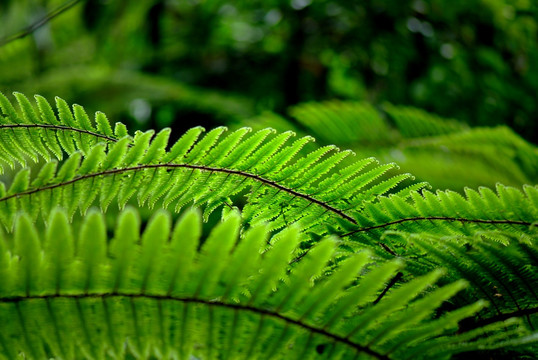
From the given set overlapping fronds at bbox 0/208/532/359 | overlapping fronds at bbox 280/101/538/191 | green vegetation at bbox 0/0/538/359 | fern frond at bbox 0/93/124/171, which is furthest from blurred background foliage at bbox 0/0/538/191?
overlapping fronds at bbox 0/208/532/359

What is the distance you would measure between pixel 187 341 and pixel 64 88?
2.28m

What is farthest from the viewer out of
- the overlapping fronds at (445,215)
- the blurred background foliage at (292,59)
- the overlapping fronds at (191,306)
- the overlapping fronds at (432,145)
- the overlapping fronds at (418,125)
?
the blurred background foliage at (292,59)

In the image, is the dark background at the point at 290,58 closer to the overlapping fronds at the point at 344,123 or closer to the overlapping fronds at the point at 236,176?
the overlapping fronds at the point at 344,123

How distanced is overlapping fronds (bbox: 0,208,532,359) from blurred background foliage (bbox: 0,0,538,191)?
1.28m

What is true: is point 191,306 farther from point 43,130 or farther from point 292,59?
point 292,59

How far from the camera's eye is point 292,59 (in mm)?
2576

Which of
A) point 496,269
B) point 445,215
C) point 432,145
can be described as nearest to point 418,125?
point 432,145

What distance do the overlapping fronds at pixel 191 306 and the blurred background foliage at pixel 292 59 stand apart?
1283 millimetres

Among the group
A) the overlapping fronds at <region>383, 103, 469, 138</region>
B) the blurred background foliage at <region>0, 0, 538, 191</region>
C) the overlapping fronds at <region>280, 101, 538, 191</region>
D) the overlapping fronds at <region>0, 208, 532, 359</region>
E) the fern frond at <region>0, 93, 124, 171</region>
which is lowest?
the overlapping fronds at <region>0, 208, 532, 359</region>

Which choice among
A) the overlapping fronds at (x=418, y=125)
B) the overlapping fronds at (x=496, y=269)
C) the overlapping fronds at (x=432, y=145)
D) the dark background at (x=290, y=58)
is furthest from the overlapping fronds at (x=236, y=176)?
the dark background at (x=290, y=58)

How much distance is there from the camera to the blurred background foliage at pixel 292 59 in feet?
7.44

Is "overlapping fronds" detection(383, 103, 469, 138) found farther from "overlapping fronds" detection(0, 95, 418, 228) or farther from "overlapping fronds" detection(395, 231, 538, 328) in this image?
"overlapping fronds" detection(395, 231, 538, 328)

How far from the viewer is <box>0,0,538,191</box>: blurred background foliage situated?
2.27 metres

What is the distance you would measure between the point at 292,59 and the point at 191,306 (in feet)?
7.39
